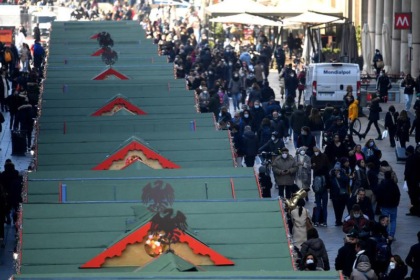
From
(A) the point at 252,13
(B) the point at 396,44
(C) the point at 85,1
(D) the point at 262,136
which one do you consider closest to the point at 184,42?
(A) the point at 252,13

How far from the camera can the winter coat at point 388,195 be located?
85.4 ft

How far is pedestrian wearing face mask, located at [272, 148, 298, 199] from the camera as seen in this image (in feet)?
94.9

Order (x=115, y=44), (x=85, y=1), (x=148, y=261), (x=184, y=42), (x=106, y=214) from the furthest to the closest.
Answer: (x=85, y=1)
(x=184, y=42)
(x=115, y=44)
(x=106, y=214)
(x=148, y=261)

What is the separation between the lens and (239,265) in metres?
17.5

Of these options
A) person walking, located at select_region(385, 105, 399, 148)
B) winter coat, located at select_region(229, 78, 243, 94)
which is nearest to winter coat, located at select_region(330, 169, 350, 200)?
person walking, located at select_region(385, 105, 399, 148)

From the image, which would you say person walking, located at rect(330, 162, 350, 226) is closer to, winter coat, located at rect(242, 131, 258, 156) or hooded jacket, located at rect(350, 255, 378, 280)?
winter coat, located at rect(242, 131, 258, 156)

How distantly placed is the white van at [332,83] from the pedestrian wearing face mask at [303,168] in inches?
554

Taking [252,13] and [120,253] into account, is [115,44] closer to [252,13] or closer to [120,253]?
[252,13]

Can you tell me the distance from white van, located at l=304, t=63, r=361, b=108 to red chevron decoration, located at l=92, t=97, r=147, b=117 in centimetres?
1445

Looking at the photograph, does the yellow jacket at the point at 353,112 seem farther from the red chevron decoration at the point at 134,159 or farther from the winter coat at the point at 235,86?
the red chevron decoration at the point at 134,159

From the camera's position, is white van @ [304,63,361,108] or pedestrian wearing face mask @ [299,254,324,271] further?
white van @ [304,63,361,108]

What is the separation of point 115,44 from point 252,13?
1530cm

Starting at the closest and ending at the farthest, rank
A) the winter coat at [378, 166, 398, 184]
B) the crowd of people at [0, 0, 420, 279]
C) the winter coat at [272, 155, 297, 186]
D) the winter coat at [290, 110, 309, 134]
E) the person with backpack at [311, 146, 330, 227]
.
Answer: the crowd of people at [0, 0, 420, 279] → the winter coat at [378, 166, 398, 184] → the person with backpack at [311, 146, 330, 227] → the winter coat at [272, 155, 297, 186] → the winter coat at [290, 110, 309, 134]


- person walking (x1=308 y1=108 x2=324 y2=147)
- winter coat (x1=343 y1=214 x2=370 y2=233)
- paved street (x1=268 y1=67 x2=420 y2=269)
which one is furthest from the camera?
person walking (x1=308 y1=108 x2=324 y2=147)
